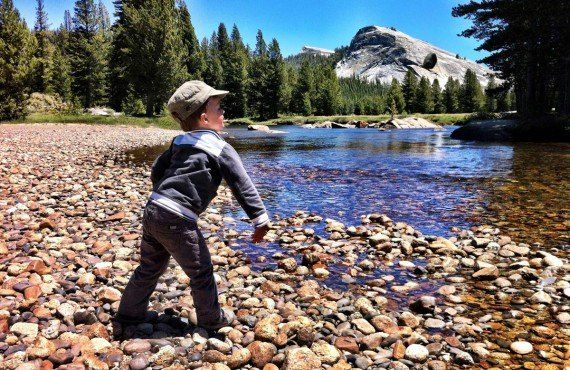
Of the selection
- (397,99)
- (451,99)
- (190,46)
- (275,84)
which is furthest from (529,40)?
(451,99)

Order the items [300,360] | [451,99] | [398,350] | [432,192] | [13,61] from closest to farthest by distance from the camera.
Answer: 1. [300,360]
2. [398,350]
3. [432,192]
4. [13,61]
5. [451,99]

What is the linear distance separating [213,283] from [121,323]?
103cm

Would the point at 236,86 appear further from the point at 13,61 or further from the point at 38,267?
the point at 38,267

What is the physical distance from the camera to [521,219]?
861 centimetres

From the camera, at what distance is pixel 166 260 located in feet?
13.1

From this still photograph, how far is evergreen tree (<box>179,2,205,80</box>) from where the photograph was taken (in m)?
98.1

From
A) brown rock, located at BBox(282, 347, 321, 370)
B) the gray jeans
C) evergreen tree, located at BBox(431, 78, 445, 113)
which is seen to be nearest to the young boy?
the gray jeans

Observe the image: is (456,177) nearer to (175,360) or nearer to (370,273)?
(370,273)

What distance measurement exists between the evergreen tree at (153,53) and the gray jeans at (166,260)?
5243 cm

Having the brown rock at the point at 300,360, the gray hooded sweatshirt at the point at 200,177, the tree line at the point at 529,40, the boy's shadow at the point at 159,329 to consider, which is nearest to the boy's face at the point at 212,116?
the gray hooded sweatshirt at the point at 200,177

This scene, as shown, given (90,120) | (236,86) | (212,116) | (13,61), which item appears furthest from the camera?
(236,86)

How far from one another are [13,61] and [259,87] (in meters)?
76.2

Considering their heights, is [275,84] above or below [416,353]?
above

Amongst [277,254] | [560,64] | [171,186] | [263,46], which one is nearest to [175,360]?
[171,186]
